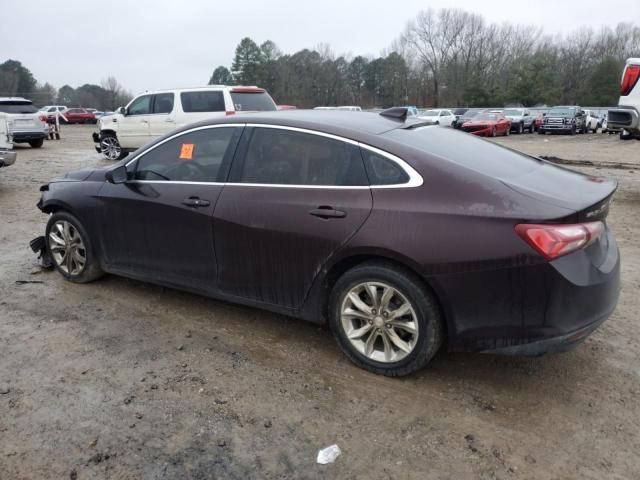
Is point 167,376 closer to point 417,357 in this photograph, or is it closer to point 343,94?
point 417,357

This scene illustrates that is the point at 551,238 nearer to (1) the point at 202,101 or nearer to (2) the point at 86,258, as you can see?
(2) the point at 86,258

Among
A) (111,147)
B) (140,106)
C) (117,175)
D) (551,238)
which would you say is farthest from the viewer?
(111,147)

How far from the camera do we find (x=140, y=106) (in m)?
13.9

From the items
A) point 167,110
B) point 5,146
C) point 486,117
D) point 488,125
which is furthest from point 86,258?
point 486,117

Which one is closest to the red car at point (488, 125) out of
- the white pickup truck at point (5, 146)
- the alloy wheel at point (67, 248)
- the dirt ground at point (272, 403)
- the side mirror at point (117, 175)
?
the white pickup truck at point (5, 146)

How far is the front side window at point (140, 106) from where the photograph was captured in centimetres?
1368

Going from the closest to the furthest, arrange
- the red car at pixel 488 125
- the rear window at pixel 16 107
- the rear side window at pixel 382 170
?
the rear side window at pixel 382 170 → the rear window at pixel 16 107 → the red car at pixel 488 125

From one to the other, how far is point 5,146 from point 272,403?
10426mm

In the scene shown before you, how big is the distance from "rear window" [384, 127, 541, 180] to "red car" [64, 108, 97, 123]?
53914 mm

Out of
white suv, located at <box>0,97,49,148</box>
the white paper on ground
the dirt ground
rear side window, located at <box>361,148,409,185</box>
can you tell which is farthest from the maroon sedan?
white suv, located at <box>0,97,49,148</box>

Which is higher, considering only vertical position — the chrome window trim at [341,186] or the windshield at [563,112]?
the chrome window trim at [341,186]

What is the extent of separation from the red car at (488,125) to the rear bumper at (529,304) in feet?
84.3

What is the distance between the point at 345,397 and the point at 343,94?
278ft

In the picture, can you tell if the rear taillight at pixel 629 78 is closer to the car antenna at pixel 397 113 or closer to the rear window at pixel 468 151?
the rear window at pixel 468 151
